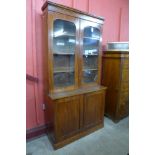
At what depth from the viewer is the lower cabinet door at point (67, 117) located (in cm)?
194

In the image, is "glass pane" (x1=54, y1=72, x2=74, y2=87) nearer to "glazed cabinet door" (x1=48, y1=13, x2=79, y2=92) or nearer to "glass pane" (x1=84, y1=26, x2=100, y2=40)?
"glazed cabinet door" (x1=48, y1=13, x2=79, y2=92)

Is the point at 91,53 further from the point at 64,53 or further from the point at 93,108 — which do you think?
the point at 93,108

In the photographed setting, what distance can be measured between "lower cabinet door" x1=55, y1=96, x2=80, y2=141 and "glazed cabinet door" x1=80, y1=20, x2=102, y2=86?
421 millimetres

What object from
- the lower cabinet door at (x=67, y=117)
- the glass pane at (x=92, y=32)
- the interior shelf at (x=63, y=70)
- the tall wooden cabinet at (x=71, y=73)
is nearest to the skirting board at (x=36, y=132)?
the tall wooden cabinet at (x=71, y=73)

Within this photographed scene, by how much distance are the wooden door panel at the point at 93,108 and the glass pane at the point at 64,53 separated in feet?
1.34

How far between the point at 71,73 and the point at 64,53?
33 centimetres

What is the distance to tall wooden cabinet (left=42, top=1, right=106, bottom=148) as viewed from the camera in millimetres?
1906

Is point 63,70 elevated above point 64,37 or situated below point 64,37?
below

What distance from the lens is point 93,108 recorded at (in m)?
2.36

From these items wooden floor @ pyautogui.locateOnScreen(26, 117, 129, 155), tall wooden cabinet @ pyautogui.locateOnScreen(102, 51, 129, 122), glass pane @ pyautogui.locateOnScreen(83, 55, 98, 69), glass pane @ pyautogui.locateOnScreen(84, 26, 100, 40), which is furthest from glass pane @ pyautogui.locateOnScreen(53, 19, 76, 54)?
wooden floor @ pyautogui.locateOnScreen(26, 117, 129, 155)

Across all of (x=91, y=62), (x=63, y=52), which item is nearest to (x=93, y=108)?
(x=91, y=62)

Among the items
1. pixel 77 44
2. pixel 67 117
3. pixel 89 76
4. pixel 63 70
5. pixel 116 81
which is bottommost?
pixel 67 117

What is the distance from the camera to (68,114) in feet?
6.68
